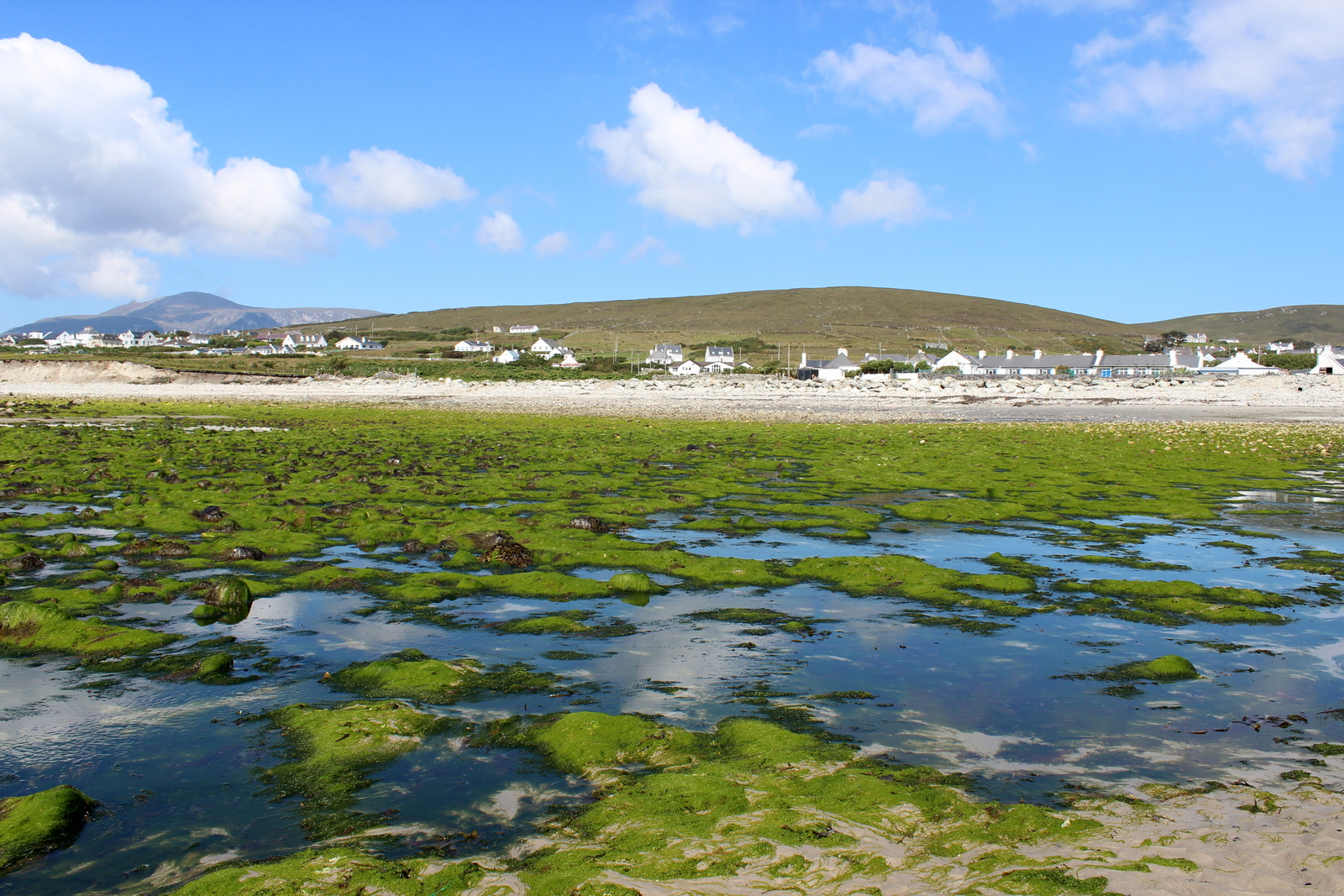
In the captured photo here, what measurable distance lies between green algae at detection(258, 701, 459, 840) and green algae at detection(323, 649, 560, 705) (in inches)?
19.7

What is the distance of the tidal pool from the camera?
224 inches

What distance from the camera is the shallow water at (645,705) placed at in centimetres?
538

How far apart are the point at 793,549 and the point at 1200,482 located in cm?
1364

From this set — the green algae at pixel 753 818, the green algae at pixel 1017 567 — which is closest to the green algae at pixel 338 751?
the green algae at pixel 753 818

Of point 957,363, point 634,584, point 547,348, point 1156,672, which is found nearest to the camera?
point 1156,672

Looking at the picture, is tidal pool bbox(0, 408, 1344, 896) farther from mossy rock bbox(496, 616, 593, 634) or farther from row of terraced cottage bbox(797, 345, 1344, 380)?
row of terraced cottage bbox(797, 345, 1344, 380)

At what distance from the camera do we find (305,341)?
185250 mm

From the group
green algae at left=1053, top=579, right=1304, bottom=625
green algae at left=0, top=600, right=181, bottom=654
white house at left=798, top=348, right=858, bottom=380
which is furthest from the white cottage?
green algae at left=1053, top=579, right=1304, bottom=625

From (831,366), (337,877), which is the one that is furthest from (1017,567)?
(831,366)

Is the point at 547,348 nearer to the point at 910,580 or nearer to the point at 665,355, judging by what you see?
the point at 665,355

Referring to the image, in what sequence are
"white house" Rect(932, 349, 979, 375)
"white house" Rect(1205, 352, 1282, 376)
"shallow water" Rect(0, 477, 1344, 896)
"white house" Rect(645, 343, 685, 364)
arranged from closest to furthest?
"shallow water" Rect(0, 477, 1344, 896), "white house" Rect(1205, 352, 1282, 376), "white house" Rect(932, 349, 979, 375), "white house" Rect(645, 343, 685, 364)

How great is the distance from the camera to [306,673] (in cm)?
800

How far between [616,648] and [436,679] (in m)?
1.87

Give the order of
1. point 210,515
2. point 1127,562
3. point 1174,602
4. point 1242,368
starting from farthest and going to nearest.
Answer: point 1242,368 < point 210,515 < point 1127,562 < point 1174,602
